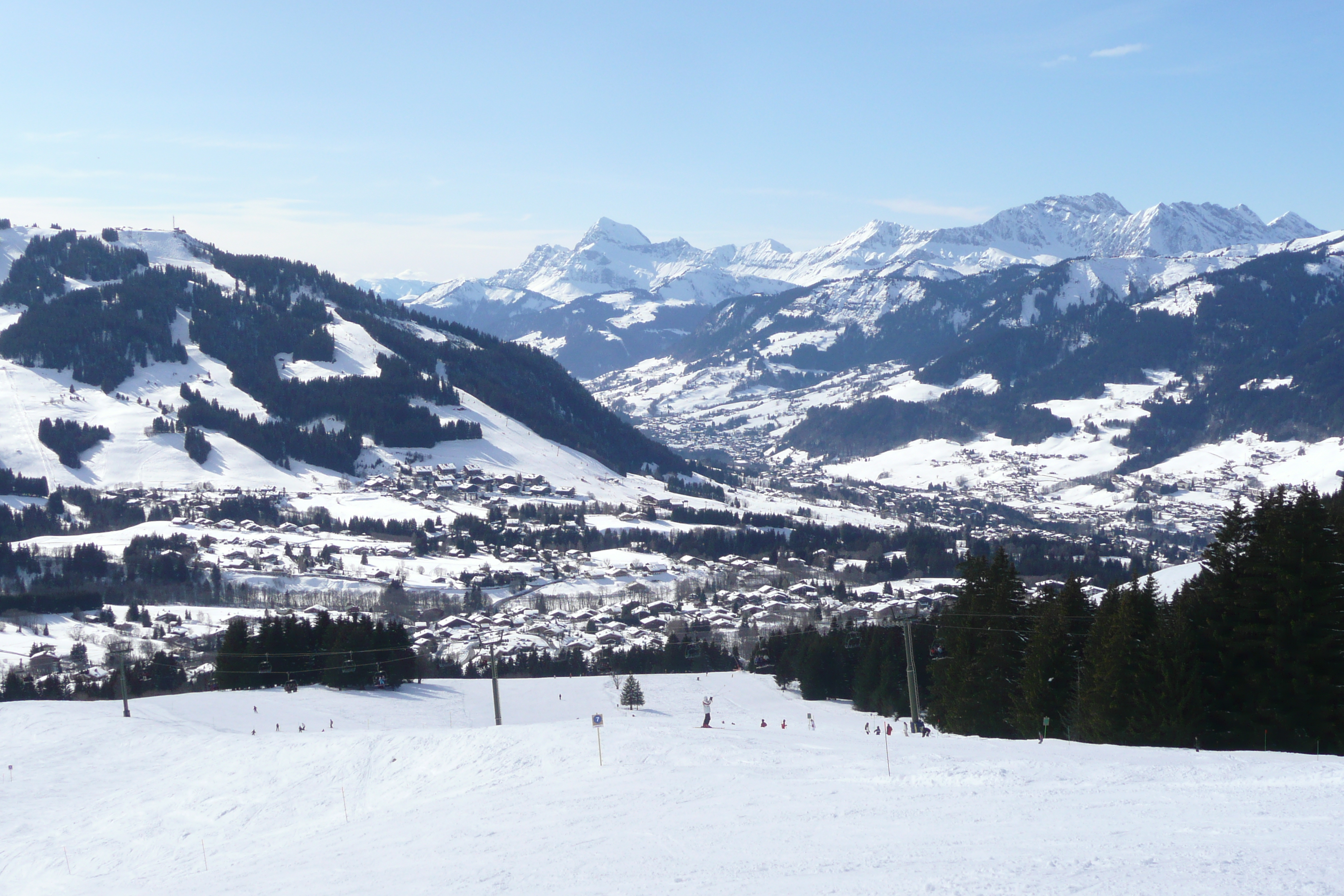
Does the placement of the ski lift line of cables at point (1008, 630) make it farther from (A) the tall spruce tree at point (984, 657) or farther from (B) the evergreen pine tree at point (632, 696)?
(B) the evergreen pine tree at point (632, 696)

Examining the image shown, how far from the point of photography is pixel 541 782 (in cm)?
3522

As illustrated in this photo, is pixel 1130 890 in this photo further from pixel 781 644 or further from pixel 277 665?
pixel 781 644

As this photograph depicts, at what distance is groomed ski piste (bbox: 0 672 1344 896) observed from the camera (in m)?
21.7

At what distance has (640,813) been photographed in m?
29.4

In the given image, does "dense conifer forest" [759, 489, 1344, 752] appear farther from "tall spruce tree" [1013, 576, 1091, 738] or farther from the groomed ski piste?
the groomed ski piste

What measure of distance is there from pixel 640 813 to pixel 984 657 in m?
31.7

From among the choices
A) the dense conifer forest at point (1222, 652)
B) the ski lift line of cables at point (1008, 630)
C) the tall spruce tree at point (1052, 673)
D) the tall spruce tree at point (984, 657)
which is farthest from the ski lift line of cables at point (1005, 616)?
the tall spruce tree at point (1052, 673)

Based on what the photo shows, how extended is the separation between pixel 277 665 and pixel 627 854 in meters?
64.4

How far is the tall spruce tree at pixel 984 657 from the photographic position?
55.6 metres

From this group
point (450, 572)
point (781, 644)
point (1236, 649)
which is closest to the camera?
point (1236, 649)

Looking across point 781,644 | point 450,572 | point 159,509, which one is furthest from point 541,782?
point 159,509

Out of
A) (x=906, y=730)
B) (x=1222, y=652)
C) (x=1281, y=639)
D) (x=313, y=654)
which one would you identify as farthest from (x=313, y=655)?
(x=1281, y=639)

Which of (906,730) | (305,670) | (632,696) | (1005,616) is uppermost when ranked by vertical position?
(1005,616)

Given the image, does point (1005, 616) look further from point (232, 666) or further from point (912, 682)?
point (232, 666)
